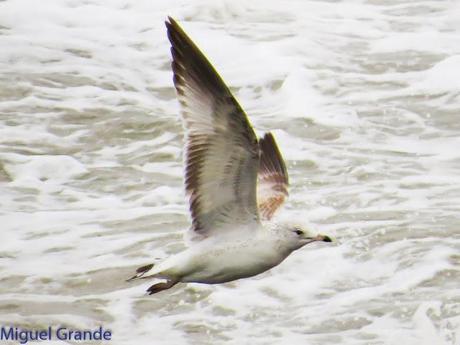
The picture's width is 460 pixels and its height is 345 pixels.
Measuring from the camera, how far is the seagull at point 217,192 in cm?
614

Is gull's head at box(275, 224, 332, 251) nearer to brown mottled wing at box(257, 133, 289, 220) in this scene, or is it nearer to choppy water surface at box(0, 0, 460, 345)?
choppy water surface at box(0, 0, 460, 345)

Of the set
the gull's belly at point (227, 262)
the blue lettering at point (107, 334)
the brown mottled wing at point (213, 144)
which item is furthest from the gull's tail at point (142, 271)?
the blue lettering at point (107, 334)

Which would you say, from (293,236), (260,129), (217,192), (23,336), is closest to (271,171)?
(293,236)

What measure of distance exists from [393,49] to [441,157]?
309cm

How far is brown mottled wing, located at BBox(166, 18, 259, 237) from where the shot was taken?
20.0 ft

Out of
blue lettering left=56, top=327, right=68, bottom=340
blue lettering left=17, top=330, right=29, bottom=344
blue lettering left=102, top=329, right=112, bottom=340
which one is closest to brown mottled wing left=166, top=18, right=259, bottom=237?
blue lettering left=102, top=329, right=112, bottom=340

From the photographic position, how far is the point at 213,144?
627 cm

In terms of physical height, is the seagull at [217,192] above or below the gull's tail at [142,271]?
above

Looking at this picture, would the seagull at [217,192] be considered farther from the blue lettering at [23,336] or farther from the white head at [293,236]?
the blue lettering at [23,336]

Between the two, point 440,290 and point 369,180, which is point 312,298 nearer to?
point 440,290

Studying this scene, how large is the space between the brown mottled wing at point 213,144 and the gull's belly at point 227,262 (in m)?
0.14

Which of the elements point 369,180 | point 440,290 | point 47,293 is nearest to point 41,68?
point 369,180

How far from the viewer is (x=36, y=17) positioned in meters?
14.1

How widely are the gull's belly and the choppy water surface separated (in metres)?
0.56
